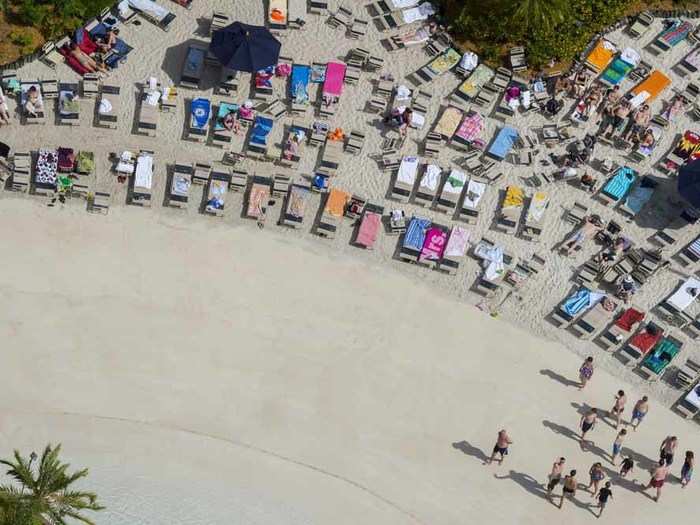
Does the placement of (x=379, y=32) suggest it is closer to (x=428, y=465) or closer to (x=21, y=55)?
(x=21, y=55)

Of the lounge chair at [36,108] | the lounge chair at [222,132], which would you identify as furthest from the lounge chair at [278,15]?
the lounge chair at [36,108]

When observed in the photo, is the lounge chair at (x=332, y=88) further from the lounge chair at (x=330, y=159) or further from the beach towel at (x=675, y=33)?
the beach towel at (x=675, y=33)

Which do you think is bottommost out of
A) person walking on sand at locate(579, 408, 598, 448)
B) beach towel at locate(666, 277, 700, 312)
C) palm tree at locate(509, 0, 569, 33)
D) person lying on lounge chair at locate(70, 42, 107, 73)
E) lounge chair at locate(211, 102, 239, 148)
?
person walking on sand at locate(579, 408, 598, 448)

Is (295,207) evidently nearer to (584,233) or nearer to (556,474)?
(584,233)

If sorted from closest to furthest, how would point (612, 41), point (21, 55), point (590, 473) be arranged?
point (590, 473)
point (21, 55)
point (612, 41)

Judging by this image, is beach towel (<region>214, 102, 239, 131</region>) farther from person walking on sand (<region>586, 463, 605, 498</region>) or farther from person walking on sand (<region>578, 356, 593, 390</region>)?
person walking on sand (<region>586, 463, 605, 498</region>)

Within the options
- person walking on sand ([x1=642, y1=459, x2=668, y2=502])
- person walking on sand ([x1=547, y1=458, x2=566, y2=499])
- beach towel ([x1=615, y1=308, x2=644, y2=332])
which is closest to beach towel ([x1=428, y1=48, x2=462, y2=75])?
beach towel ([x1=615, y1=308, x2=644, y2=332])

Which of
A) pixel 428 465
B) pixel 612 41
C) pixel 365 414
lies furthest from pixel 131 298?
pixel 612 41
